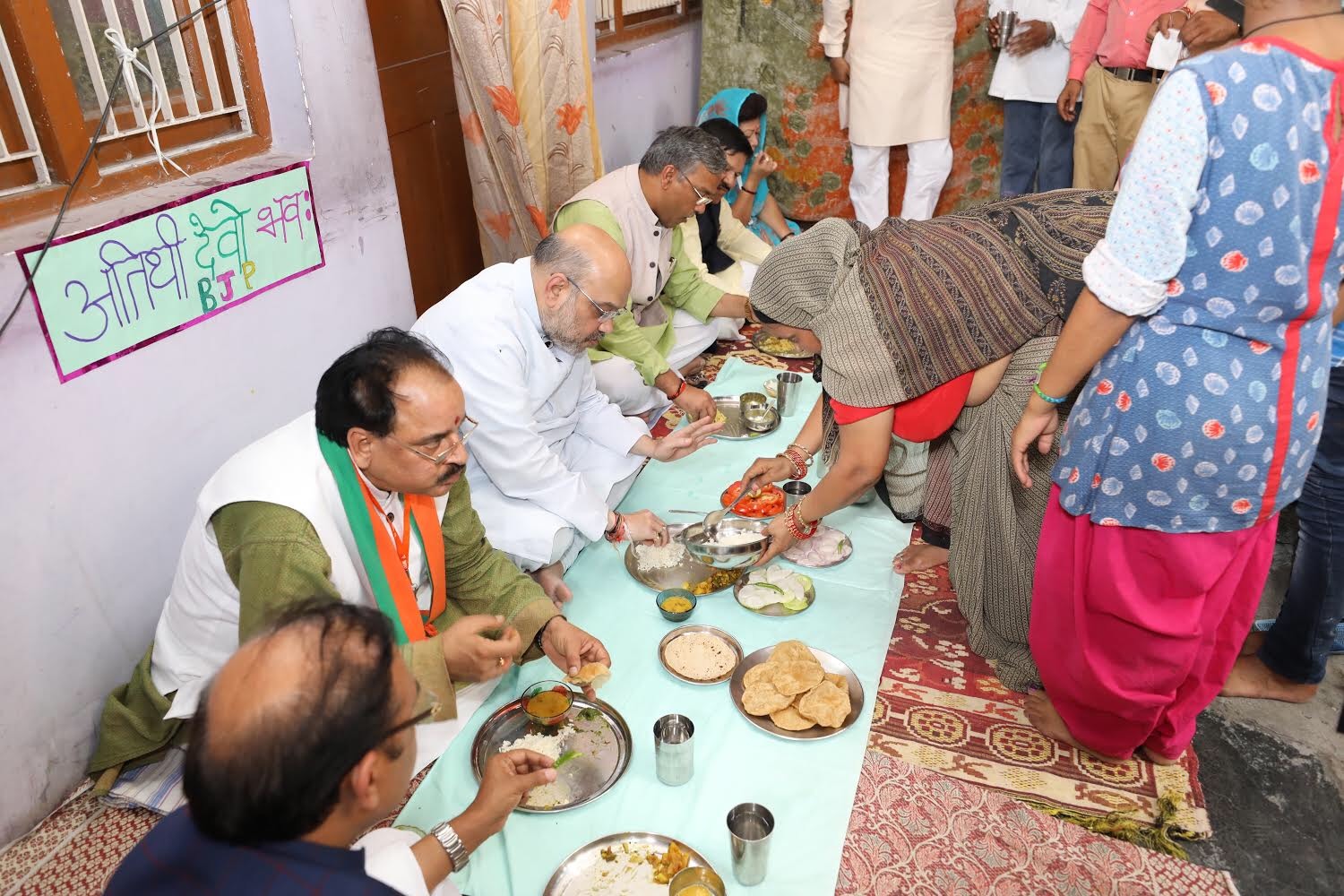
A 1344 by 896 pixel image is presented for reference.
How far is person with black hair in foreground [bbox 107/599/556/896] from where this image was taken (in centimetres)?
106

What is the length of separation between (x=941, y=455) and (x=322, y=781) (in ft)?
7.00

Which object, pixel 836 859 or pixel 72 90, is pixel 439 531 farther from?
pixel 72 90

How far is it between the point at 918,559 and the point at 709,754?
3.70ft

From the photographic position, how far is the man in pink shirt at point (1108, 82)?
4.41 m

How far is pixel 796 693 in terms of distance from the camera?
2.22 m

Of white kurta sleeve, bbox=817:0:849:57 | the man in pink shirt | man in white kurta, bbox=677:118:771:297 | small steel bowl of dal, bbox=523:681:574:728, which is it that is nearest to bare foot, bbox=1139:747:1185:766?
small steel bowl of dal, bbox=523:681:574:728

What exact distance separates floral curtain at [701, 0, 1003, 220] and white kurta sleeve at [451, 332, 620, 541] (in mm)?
4112

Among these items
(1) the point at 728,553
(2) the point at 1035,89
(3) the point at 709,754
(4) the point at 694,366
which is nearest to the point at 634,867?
(3) the point at 709,754

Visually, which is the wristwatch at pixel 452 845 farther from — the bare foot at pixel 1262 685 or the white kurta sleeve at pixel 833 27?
the white kurta sleeve at pixel 833 27

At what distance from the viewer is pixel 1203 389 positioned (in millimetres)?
1695

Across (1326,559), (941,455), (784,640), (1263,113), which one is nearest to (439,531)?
(784,640)

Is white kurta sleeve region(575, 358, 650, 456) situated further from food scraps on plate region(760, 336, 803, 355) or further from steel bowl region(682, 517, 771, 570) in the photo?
food scraps on plate region(760, 336, 803, 355)

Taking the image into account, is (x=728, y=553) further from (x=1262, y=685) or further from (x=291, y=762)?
(x=291, y=762)

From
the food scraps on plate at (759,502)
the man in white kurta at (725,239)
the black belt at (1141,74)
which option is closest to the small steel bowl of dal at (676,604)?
the food scraps on plate at (759,502)
